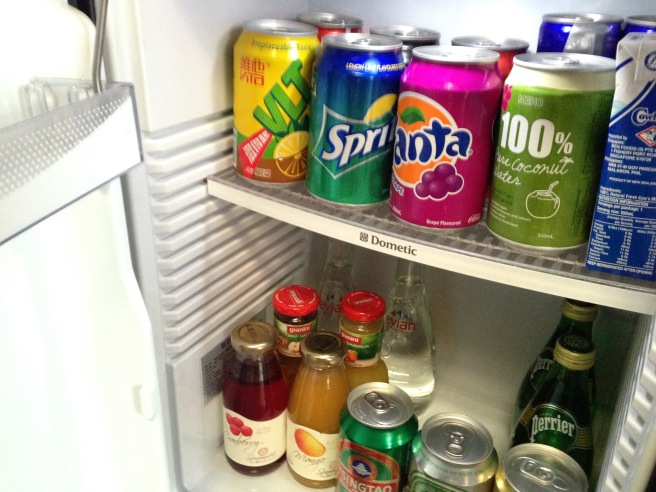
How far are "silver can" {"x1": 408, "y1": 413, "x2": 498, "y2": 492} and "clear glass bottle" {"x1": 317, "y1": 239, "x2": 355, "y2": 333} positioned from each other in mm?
337

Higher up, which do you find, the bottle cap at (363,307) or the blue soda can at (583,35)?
the blue soda can at (583,35)

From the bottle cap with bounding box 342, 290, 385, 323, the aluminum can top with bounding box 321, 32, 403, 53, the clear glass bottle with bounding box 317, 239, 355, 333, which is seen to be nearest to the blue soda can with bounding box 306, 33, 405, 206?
the aluminum can top with bounding box 321, 32, 403, 53

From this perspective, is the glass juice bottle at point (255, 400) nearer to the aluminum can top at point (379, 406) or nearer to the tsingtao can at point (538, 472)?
the aluminum can top at point (379, 406)

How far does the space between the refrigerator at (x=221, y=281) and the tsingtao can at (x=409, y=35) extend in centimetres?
9

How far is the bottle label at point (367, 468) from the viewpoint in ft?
2.83

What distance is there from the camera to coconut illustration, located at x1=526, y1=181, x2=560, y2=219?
0.67m

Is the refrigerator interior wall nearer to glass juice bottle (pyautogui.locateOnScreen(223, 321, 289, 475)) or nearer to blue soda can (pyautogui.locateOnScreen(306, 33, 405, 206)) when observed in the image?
glass juice bottle (pyautogui.locateOnScreen(223, 321, 289, 475))

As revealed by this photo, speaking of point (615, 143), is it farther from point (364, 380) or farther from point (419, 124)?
point (364, 380)

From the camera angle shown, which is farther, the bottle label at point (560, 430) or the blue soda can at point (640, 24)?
the bottle label at point (560, 430)

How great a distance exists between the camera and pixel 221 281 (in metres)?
0.98

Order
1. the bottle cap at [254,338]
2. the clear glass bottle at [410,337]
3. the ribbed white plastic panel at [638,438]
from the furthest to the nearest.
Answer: the clear glass bottle at [410,337] → the bottle cap at [254,338] → the ribbed white plastic panel at [638,438]

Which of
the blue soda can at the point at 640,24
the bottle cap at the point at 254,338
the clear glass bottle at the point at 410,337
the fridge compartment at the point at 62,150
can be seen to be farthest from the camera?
the clear glass bottle at the point at 410,337

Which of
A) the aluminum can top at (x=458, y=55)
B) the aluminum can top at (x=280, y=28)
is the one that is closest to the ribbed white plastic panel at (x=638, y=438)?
the aluminum can top at (x=458, y=55)

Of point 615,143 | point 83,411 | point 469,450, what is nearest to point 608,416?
point 469,450
